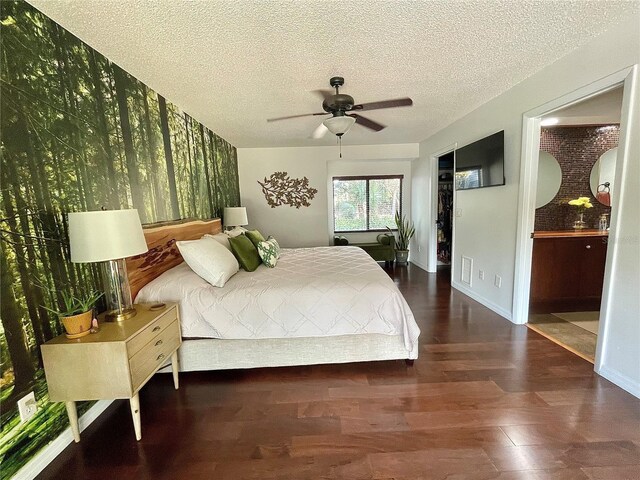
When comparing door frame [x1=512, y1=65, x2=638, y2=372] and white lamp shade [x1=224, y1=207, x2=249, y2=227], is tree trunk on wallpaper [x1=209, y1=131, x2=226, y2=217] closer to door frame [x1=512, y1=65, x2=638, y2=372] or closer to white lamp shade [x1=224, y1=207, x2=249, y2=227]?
white lamp shade [x1=224, y1=207, x2=249, y2=227]

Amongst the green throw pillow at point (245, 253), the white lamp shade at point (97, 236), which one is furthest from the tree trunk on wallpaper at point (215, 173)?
the white lamp shade at point (97, 236)

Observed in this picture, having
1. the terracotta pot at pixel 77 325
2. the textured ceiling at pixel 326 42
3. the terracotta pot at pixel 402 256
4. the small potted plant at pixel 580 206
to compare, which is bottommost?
the terracotta pot at pixel 402 256

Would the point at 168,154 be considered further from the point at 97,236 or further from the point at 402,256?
the point at 402,256

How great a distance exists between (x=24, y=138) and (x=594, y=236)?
5.03m

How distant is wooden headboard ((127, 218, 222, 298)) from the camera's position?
2.01 m

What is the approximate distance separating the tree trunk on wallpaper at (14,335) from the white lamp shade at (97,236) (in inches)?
9.4

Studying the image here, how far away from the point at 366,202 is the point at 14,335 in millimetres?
5914

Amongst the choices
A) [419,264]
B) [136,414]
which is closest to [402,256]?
[419,264]

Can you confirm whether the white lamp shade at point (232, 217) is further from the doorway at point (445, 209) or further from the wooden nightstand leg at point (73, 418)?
the doorway at point (445, 209)

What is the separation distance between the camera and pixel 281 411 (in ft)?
5.63

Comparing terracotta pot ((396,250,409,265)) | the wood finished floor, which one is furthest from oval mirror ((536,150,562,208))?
terracotta pot ((396,250,409,265))

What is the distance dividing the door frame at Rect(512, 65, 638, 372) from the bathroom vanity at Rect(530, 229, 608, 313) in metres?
0.59

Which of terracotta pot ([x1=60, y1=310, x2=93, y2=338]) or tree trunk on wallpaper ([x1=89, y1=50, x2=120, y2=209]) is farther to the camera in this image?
tree trunk on wallpaper ([x1=89, y1=50, x2=120, y2=209])

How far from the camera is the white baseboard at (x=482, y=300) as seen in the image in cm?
296
